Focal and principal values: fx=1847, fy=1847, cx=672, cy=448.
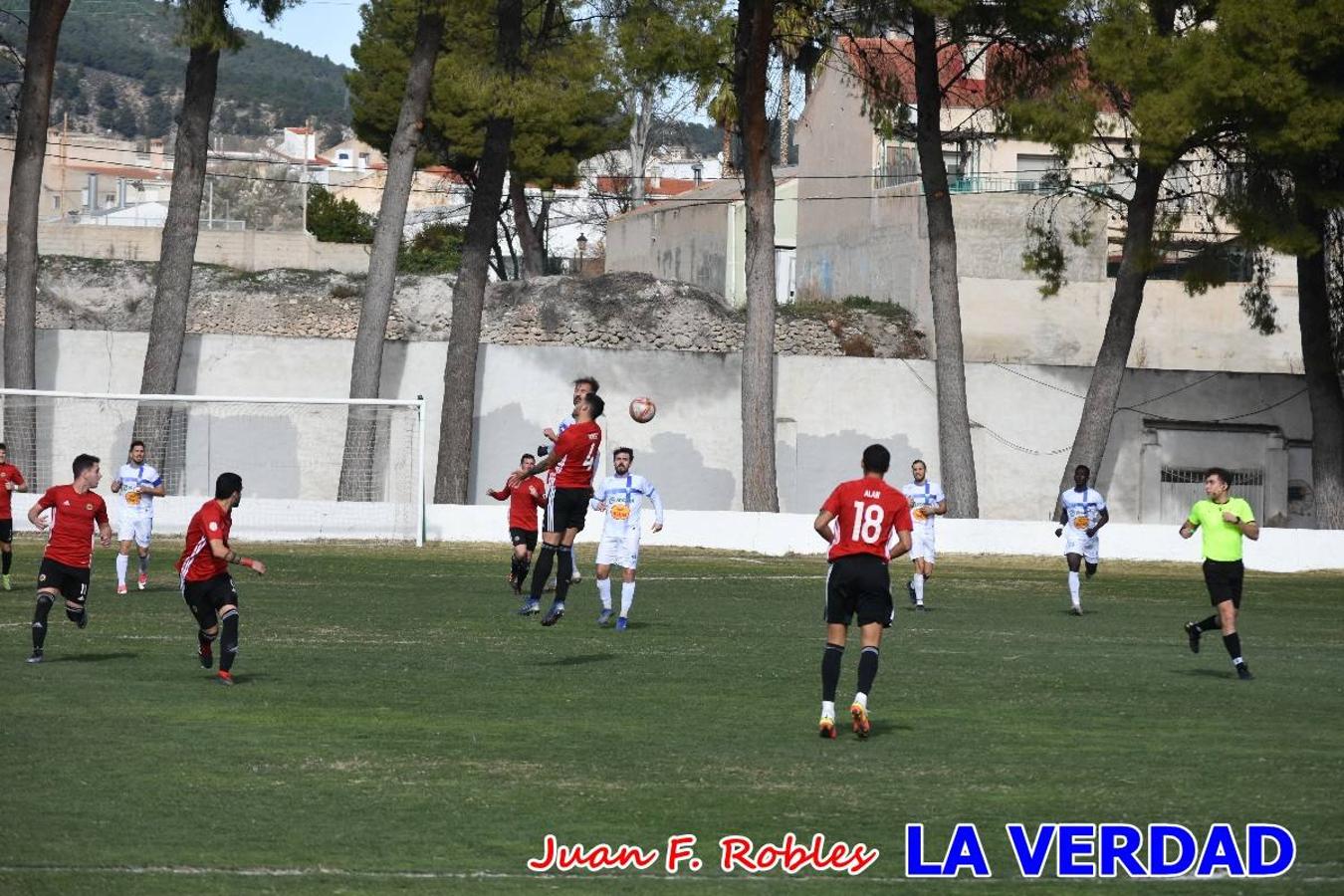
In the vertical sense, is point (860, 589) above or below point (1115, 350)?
below

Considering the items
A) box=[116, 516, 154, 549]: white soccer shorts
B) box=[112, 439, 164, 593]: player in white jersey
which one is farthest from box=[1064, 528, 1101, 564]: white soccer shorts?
box=[116, 516, 154, 549]: white soccer shorts

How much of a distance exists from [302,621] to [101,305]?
35.5 metres

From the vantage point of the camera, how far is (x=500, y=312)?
5112cm

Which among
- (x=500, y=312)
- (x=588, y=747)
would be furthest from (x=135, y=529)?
(x=500, y=312)

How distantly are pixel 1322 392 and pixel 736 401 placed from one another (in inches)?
499

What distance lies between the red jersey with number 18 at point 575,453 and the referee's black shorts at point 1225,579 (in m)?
5.74

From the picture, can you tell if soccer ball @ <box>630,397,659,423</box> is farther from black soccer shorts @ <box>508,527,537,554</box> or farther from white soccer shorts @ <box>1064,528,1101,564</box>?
white soccer shorts @ <box>1064,528,1101,564</box>

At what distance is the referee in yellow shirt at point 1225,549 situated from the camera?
55.0ft

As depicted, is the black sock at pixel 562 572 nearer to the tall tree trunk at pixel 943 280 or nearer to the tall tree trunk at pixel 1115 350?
the tall tree trunk at pixel 943 280

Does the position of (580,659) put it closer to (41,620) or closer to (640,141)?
(41,620)

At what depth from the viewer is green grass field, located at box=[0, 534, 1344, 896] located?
Answer: 8.83 metres

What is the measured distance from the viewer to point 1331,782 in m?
11.1

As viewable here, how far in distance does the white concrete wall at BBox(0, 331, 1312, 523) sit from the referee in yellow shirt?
80.2 feet

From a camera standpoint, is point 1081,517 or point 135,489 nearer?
point 135,489
